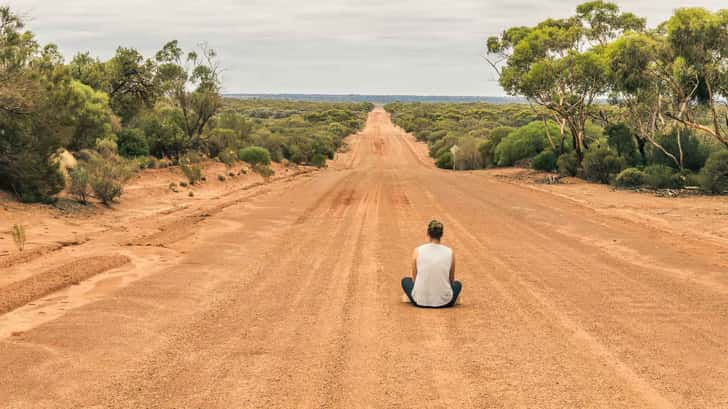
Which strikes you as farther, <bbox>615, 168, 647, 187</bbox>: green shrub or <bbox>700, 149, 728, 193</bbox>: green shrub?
<bbox>615, 168, 647, 187</bbox>: green shrub

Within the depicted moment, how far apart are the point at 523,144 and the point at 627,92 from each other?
46.7ft

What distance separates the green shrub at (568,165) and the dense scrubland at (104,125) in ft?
46.7

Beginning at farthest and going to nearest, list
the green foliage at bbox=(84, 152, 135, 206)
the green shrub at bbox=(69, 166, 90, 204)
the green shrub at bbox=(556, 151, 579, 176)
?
the green shrub at bbox=(556, 151, 579, 176), the green foliage at bbox=(84, 152, 135, 206), the green shrub at bbox=(69, 166, 90, 204)

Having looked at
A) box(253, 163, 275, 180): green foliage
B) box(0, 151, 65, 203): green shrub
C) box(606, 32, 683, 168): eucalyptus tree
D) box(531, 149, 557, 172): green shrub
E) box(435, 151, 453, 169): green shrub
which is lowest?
box(435, 151, 453, 169): green shrub

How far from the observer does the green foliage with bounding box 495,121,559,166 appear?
42.4 metres

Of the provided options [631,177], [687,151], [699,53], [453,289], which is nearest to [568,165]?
[631,177]

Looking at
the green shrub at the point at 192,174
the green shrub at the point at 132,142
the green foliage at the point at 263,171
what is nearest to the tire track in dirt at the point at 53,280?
the green shrub at the point at 192,174

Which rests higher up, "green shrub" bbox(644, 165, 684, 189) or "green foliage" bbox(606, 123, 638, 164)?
"green foliage" bbox(606, 123, 638, 164)

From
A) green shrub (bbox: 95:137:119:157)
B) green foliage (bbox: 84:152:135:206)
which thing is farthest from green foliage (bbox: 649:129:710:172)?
green shrub (bbox: 95:137:119:157)

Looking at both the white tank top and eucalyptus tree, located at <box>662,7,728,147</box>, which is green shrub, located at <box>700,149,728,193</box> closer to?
eucalyptus tree, located at <box>662,7,728,147</box>

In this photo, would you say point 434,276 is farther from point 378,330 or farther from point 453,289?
point 378,330

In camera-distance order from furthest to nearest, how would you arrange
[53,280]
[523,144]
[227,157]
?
[523,144] → [227,157] → [53,280]

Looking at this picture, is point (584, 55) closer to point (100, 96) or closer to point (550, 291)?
point (100, 96)

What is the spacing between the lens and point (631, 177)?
2839 cm
